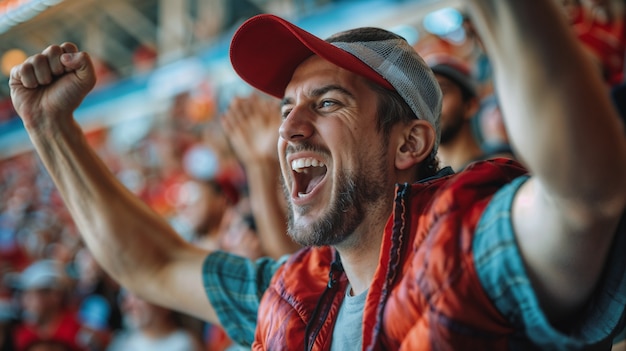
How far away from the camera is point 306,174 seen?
4.38 ft

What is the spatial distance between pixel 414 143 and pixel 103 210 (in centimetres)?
72

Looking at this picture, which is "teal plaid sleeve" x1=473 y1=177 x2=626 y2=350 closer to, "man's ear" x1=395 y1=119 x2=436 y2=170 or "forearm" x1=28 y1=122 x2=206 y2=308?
"man's ear" x1=395 y1=119 x2=436 y2=170

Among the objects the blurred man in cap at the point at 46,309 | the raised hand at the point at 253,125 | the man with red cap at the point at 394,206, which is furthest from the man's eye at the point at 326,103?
the blurred man in cap at the point at 46,309

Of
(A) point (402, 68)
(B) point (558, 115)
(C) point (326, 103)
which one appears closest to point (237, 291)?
(C) point (326, 103)

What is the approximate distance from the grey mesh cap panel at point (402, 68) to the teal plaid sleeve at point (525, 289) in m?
0.38

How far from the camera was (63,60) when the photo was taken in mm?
1442

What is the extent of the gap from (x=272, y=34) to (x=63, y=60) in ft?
1.49

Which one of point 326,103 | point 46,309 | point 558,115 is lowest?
point 46,309

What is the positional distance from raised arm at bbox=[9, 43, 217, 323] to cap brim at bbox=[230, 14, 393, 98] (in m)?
0.34

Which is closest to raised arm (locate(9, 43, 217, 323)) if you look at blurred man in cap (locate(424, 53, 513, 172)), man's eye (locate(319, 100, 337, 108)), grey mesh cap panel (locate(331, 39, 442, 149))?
man's eye (locate(319, 100, 337, 108))

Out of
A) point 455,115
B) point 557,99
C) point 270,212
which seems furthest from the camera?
point 455,115

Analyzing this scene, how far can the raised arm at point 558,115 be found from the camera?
73 cm

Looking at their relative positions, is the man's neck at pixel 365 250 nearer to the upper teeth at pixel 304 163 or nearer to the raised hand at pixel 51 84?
the upper teeth at pixel 304 163

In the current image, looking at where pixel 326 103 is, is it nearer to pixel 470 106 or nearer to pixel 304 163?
Answer: pixel 304 163
